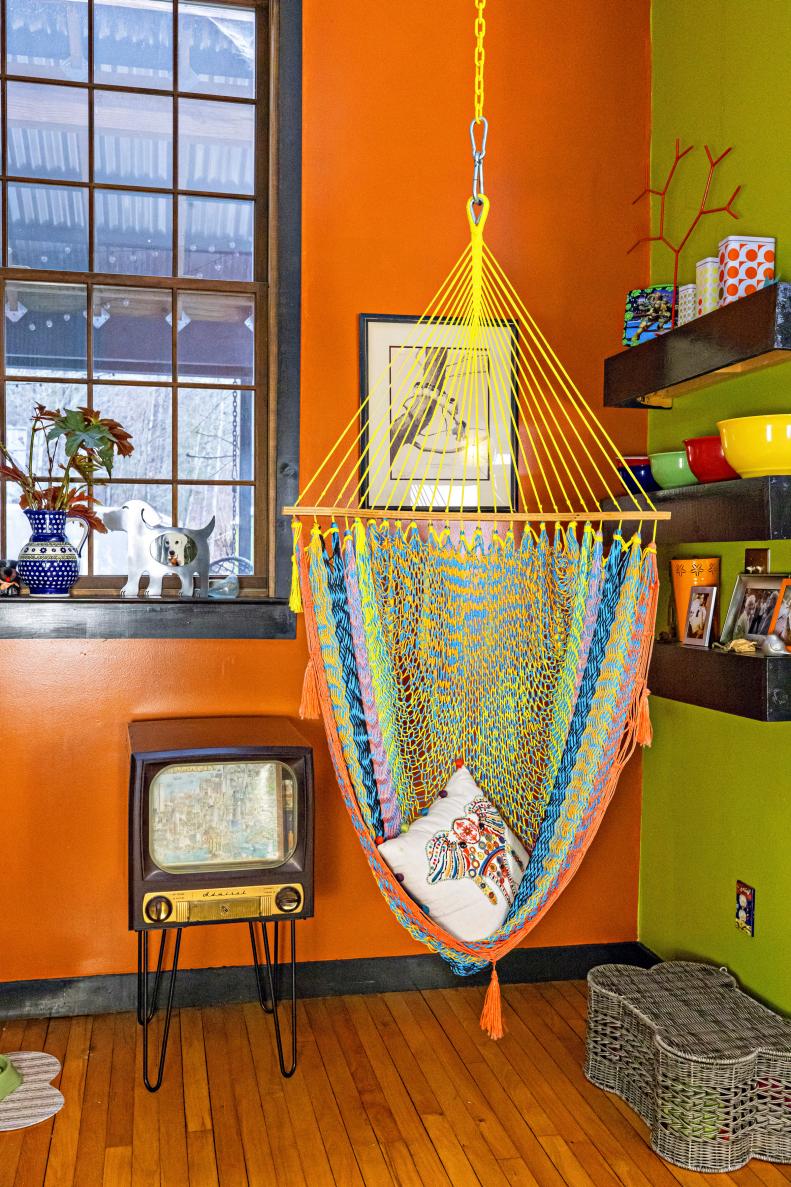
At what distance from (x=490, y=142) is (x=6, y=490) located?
1691mm

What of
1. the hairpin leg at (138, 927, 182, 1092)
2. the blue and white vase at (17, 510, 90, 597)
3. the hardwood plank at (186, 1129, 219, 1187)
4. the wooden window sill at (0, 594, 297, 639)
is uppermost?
the blue and white vase at (17, 510, 90, 597)

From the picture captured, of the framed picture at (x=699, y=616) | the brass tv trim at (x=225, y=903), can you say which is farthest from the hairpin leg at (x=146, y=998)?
the framed picture at (x=699, y=616)

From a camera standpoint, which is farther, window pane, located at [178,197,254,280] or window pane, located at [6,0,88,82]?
window pane, located at [178,197,254,280]

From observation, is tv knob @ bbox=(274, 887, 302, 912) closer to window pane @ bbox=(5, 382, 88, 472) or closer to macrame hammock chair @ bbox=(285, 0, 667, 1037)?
macrame hammock chair @ bbox=(285, 0, 667, 1037)

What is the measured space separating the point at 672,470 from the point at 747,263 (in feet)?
1.66

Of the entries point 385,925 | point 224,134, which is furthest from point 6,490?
point 385,925

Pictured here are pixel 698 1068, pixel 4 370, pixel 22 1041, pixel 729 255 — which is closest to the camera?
pixel 698 1068

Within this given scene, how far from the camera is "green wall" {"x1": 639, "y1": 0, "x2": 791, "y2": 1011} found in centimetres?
238

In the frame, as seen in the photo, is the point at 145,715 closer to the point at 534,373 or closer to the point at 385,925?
the point at 385,925

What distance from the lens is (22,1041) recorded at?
263 centimetres

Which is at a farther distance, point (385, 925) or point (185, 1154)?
point (385, 925)

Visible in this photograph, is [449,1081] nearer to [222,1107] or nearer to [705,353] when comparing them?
[222,1107]

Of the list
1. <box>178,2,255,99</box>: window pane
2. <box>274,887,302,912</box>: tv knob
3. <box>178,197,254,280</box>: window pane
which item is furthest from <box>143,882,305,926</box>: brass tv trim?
<box>178,2,255,99</box>: window pane

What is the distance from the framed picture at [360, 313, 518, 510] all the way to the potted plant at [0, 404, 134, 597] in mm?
682
